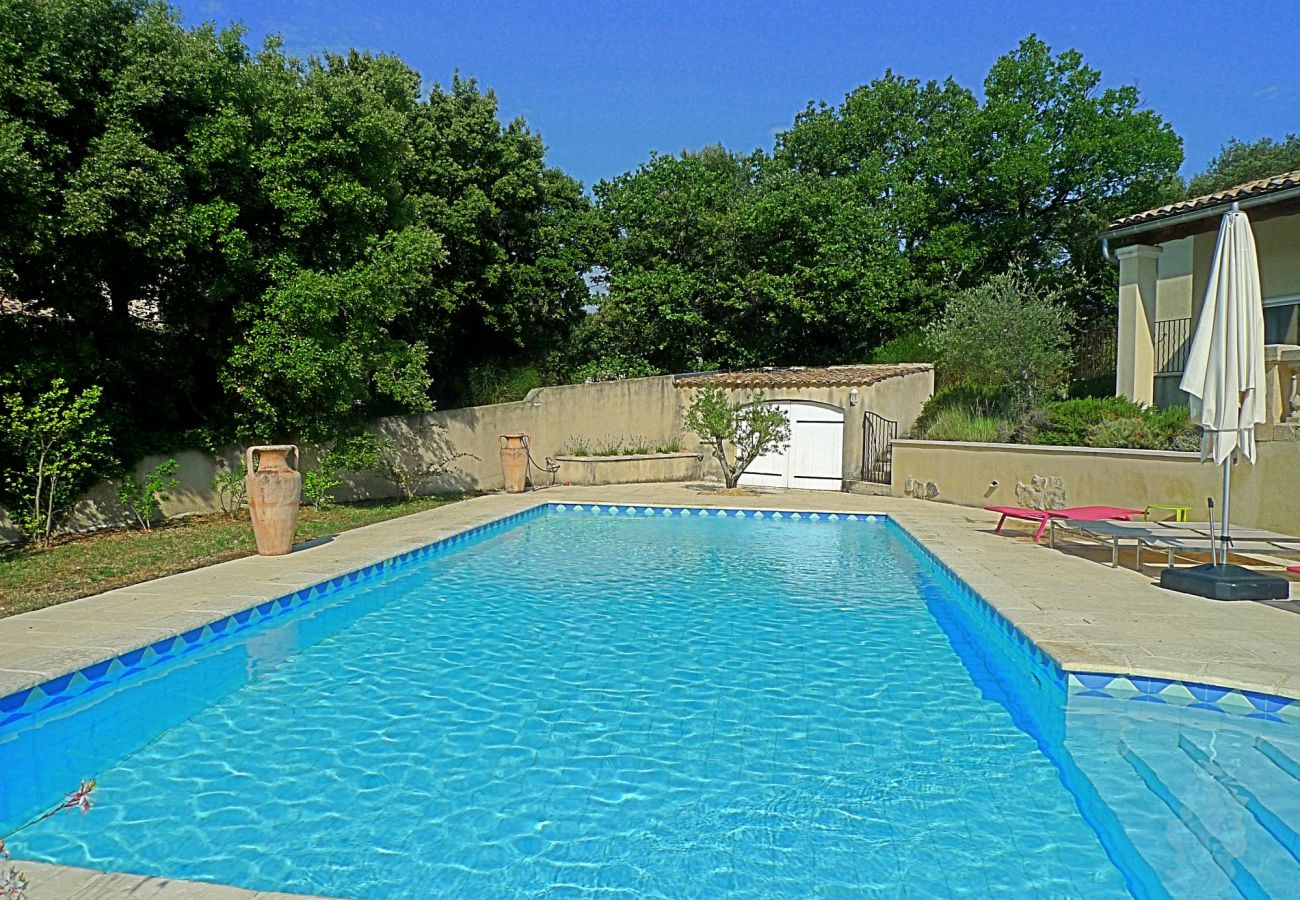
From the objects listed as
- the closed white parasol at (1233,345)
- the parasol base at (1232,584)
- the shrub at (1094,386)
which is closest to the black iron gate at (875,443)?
the shrub at (1094,386)

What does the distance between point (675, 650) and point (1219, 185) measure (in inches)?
1152

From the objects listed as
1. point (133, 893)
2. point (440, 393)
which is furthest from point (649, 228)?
point (133, 893)

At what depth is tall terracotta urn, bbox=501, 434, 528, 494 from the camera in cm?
1708

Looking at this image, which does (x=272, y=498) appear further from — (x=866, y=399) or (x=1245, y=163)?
(x=1245, y=163)

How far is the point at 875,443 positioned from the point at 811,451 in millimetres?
1444

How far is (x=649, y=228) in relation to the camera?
22.9 meters

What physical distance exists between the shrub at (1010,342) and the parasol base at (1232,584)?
8426mm

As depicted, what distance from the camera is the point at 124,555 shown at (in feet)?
31.4

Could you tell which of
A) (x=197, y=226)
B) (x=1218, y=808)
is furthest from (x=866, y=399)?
(x=1218, y=808)

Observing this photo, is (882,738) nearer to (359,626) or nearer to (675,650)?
(675,650)

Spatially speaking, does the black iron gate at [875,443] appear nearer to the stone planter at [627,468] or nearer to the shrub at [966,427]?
the shrub at [966,427]

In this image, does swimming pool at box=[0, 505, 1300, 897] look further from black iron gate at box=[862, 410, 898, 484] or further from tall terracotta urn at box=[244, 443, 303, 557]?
black iron gate at box=[862, 410, 898, 484]

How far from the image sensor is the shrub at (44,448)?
9961 millimetres

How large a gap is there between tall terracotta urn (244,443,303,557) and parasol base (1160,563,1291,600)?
9.29m
